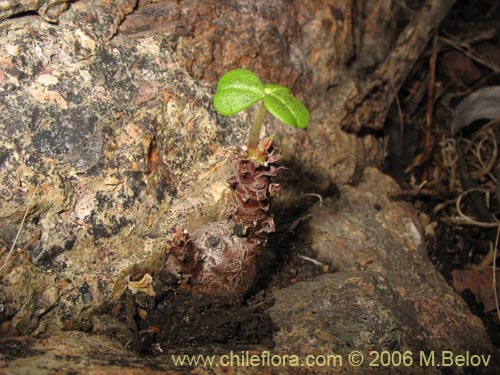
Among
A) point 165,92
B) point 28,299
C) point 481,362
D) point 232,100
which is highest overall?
point 232,100

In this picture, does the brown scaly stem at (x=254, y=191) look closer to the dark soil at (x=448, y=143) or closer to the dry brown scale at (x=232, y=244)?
the dry brown scale at (x=232, y=244)

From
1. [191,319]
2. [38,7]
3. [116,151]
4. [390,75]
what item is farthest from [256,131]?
[390,75]

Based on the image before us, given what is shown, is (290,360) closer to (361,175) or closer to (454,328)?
(454,328)

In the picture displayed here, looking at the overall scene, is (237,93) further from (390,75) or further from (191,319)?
(390,75)

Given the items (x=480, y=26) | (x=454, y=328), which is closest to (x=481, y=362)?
(x=454, y=328)

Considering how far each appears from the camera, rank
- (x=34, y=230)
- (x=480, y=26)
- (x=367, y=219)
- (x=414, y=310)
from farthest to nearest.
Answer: (x=480, y=26), (x=367, y=219), (x=414, y=310), (x=34, y=230)

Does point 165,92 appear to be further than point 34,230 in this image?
Yes

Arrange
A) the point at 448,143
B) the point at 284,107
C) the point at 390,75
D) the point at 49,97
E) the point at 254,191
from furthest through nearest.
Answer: the point at 448,143
the point at 390,75
the point at 49,97
the point at 254,191
the point at 284,107
